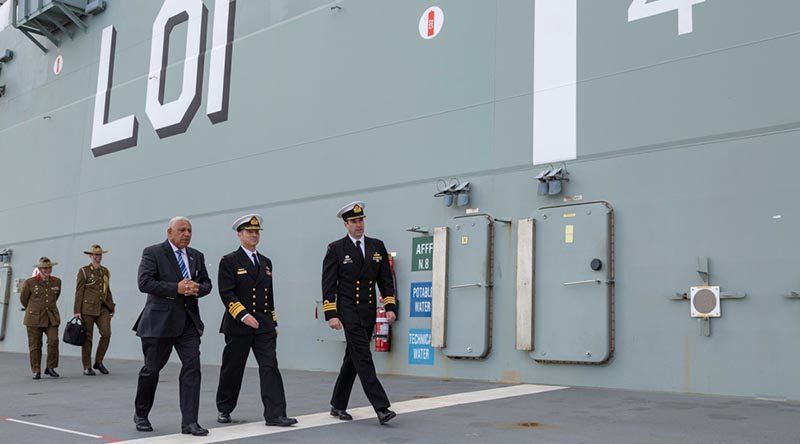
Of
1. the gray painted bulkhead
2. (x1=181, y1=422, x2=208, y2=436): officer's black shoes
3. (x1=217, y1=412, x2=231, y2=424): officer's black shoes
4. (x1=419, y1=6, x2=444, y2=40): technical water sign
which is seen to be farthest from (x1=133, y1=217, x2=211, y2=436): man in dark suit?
(x1=419, y1=6, x2=444, y2=40): technical water sign

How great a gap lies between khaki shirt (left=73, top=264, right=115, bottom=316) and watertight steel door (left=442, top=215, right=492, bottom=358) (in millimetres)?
5131

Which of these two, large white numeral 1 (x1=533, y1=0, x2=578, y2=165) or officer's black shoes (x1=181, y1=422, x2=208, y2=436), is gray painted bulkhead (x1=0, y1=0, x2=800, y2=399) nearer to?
large white numeral 1 (x1=533, y1=0, x2=578, y2=165)

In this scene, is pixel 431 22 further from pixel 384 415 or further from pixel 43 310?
pixel 43 310

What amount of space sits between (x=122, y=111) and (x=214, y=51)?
134 inches

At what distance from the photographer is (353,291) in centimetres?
609

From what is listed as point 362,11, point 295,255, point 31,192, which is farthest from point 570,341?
point 31,192

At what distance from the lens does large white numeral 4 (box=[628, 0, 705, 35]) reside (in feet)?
26.6

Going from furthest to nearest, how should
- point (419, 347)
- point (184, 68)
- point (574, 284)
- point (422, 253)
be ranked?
point (184, 68) < point (422, 253) < point (419, 347) < point (574, 284)

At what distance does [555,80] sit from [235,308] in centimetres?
508

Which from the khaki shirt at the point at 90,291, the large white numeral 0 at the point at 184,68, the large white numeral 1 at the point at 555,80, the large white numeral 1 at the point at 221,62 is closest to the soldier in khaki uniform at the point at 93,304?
the khaki shirt at the point at 90,291

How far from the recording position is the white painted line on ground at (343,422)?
17.3ft

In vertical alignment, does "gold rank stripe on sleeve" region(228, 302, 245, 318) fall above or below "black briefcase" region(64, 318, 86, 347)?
above

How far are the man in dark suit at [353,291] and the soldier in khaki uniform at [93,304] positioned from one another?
6074 mm

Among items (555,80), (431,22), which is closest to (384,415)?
(555,80)
